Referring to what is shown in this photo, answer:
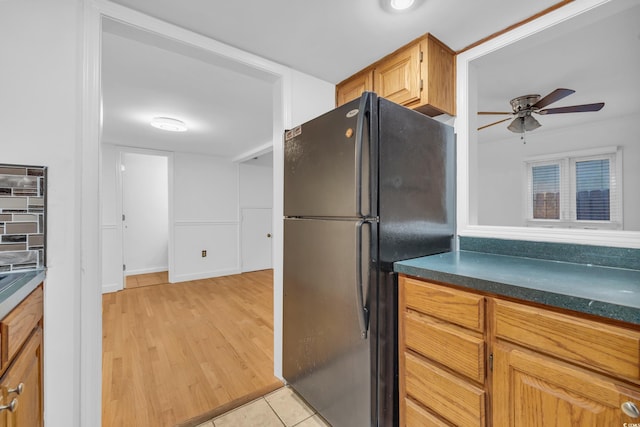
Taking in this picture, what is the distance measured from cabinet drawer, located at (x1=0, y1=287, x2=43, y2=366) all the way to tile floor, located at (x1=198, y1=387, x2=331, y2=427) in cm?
100

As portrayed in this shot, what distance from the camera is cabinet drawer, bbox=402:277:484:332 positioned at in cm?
94

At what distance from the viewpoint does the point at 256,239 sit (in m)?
5.33

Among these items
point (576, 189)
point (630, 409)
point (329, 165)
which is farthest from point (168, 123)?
point (576, 189)

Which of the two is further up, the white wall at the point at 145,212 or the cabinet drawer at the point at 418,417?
the white wall at the point at 145,212

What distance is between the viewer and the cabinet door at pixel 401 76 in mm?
1517

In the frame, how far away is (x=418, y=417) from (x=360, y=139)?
1214 millimetres

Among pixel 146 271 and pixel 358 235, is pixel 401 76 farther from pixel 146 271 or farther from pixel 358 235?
pixel 146 271

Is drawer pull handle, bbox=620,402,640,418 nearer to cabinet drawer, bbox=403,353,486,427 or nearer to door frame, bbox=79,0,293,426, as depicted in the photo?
cabinet drawer, bbox=403,353,486,427

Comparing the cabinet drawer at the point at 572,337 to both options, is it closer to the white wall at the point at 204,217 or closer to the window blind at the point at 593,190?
the window blind at the point at 593,190

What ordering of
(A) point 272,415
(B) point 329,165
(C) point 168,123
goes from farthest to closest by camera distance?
(C) point 168,123 → (A) point 272,415 → (B) point 329,165

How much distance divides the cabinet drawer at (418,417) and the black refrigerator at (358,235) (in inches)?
2.7

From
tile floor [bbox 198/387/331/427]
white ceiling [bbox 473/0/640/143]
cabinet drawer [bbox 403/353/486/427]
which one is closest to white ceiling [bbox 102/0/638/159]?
white ceiling [bbox 473/0/640/143]

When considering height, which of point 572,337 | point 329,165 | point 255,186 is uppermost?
point 255,186

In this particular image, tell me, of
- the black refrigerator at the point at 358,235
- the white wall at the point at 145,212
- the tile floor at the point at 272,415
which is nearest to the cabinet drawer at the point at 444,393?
the black refrigerator at the point at 358,235
